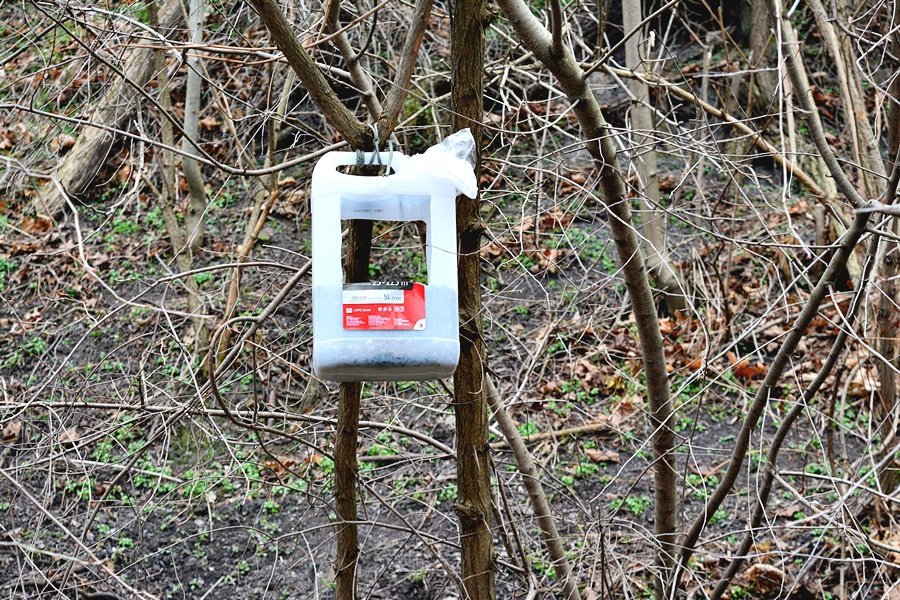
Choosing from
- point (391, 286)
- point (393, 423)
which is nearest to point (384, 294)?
point (391, 286)

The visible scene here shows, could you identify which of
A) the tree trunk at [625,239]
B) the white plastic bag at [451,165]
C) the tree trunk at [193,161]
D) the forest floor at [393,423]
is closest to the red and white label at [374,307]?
the white plastic bag at [451,165]

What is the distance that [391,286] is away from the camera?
2.45m

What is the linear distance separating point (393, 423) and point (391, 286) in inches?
79.6

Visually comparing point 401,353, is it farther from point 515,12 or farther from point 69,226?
point 69,226

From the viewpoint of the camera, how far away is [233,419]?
122 inches

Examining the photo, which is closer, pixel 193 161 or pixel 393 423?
pixel 393 423

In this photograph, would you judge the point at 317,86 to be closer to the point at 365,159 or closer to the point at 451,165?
the point at 365,159

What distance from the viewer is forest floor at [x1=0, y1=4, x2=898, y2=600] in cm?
480

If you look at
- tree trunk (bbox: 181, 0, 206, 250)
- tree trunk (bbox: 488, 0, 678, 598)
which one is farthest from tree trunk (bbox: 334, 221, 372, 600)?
tree trunk (bbox: 181, 0, 206, 250)

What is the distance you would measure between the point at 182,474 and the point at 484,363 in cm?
284

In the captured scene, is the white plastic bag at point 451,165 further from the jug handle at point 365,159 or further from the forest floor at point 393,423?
the forest floor at point 393,423

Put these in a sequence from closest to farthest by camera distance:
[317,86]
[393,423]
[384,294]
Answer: [384,294] → [317,86] → [393,423]

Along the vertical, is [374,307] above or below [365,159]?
below

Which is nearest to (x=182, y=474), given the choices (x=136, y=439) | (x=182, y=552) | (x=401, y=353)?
(x=182, y=552)
